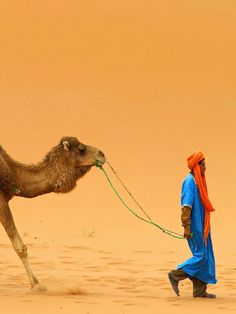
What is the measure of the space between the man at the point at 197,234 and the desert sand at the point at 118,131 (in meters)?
0.26

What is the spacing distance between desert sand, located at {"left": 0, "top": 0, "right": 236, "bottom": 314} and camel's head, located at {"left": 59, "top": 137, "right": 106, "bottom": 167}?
1.32 meters

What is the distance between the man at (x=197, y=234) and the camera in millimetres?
10180

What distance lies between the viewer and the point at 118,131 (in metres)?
27.3

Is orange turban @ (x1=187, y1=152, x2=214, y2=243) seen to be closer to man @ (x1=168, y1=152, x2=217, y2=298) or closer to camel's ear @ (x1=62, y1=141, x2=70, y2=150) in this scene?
man @ (x1=168, y1=152, x2=217, y2=298)

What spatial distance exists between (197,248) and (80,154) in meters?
1.70

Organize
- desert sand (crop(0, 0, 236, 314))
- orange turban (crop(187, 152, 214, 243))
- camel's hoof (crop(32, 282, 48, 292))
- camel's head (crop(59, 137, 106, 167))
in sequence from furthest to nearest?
desert sand (crop(0, 0, 236, 314))
camel's head (crop(59, 137, 106, 167))
camel's hoof (crop(32, 282, 48, 292))
orange turban (crop(187, 152, 214, 243))

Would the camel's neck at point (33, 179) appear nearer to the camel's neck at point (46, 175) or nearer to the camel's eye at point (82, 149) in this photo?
A: the camel's neck at point (46, 175)

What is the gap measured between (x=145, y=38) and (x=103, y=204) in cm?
1278

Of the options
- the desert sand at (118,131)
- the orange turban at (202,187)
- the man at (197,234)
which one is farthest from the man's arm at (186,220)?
the desert sand at (118,131)

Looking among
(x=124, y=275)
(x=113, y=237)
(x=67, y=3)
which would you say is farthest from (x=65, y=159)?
(x=67, y=3)

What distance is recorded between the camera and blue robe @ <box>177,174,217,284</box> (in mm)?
10180

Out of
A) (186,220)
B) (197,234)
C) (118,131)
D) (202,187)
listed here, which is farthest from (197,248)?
(118,131)

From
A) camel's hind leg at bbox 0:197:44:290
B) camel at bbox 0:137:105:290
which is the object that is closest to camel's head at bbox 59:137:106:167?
camel at bbox 0:137:105:290

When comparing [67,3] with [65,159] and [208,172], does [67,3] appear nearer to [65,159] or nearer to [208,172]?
[208,172]
